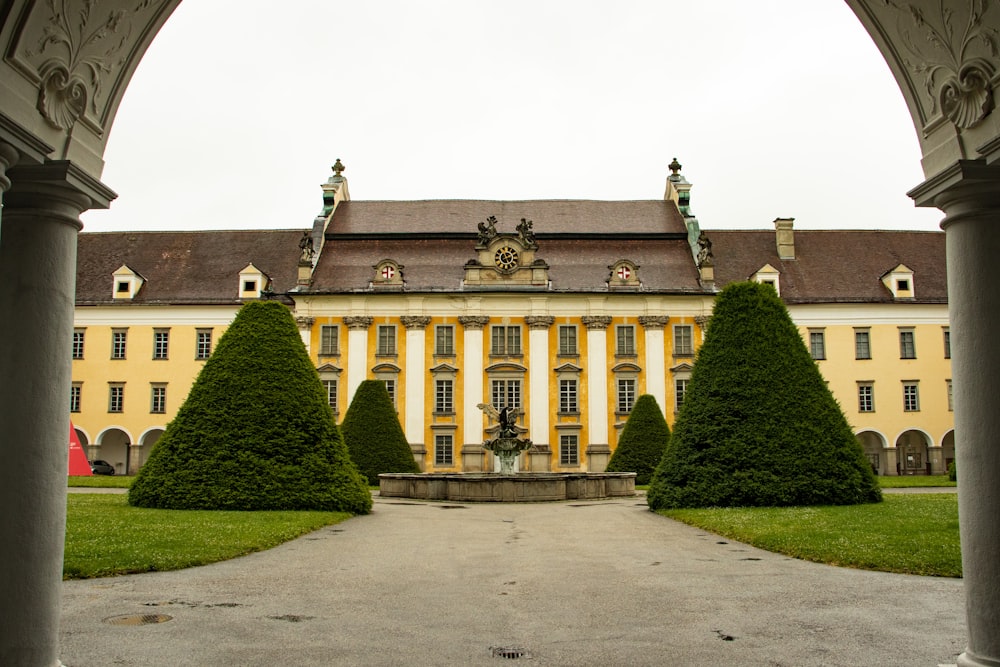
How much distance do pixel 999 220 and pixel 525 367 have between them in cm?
4302

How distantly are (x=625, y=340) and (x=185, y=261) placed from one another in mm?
25580

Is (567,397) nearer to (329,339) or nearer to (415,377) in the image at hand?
(415,377)

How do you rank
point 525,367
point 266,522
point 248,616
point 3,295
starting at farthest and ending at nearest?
point 525,367
point 266,522
point 248,616
point 3,295

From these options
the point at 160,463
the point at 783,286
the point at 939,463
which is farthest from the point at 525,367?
the point at 160,463

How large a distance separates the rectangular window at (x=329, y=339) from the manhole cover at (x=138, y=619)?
132 feet

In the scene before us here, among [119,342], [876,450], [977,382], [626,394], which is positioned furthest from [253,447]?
[876,450]

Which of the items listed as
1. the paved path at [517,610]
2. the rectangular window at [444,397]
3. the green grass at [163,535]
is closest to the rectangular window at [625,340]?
the rectangular window at [444,397]

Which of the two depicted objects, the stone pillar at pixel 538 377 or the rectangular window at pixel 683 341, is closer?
the stone pillar at pixel 538 377

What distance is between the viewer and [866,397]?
165 feet

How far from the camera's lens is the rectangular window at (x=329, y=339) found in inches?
1898

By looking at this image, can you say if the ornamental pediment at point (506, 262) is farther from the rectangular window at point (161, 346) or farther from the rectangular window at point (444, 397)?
the rectangular window at point (161, 346)

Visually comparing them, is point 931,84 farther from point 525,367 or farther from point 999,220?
point 525,367

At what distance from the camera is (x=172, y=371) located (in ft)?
165

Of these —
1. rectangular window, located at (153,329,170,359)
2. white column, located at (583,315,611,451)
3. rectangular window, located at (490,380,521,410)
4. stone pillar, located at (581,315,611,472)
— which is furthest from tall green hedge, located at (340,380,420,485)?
rectangular window, located at (153,329,170,359)
